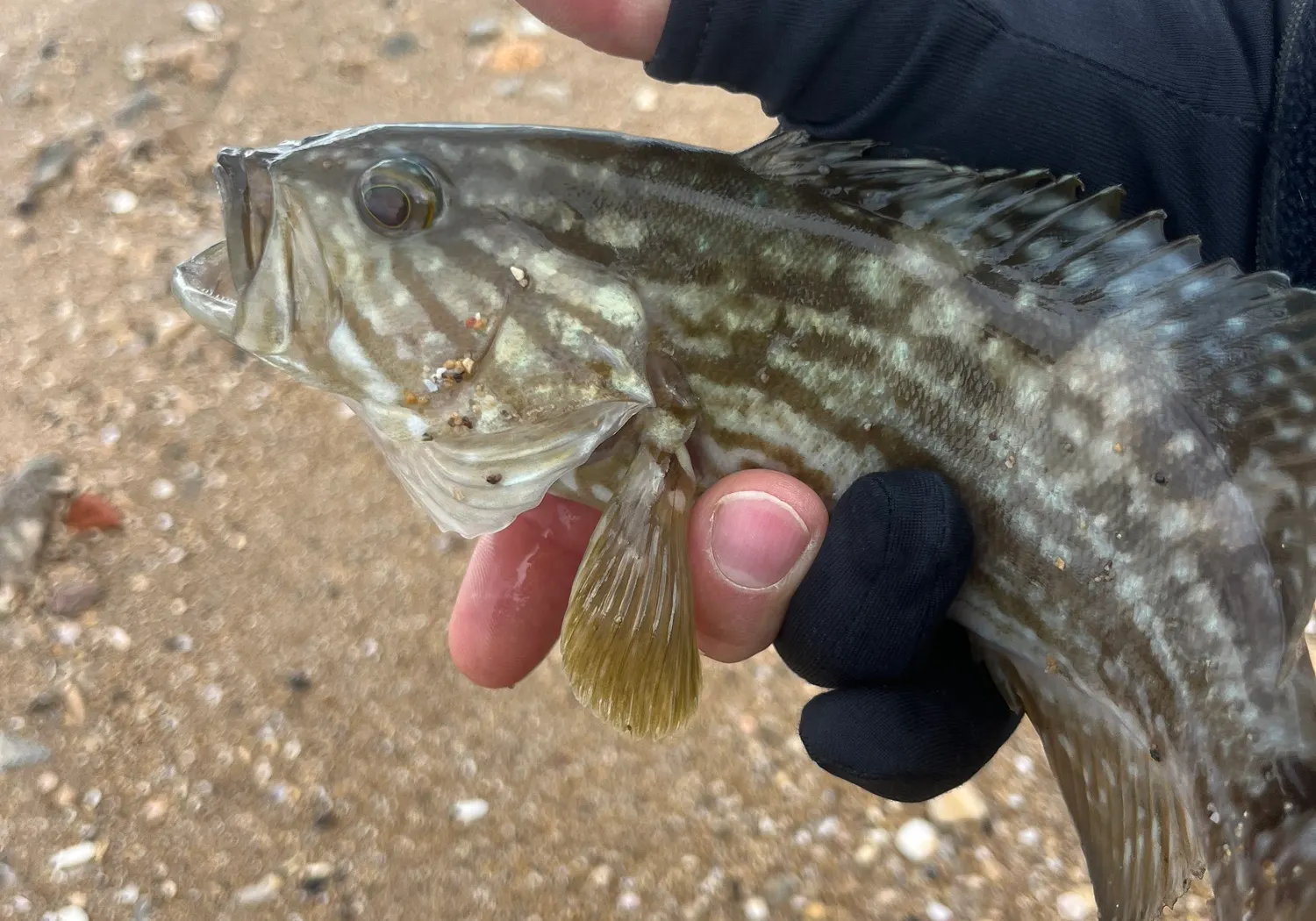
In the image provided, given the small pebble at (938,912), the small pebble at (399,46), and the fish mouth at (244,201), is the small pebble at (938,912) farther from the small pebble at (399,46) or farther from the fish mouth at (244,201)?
the small pebble at (399,46)

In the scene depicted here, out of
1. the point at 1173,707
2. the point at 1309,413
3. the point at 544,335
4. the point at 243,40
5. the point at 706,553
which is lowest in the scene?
the point at 243,40

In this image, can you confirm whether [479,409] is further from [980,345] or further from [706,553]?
[980,345]

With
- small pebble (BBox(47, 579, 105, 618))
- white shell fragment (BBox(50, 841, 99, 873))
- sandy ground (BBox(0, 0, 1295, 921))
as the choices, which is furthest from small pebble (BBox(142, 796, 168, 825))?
small pebble (BBox(47, 579, 105, 618))

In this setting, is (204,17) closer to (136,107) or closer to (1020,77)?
(136,107)

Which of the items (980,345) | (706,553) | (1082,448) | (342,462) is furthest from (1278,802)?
(342,462)

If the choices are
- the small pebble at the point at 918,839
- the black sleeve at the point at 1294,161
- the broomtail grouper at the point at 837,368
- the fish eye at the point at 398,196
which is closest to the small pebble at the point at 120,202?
the broomtail grouper at the point at 837,368

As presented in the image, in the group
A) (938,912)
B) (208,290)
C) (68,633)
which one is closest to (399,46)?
(68,633)
